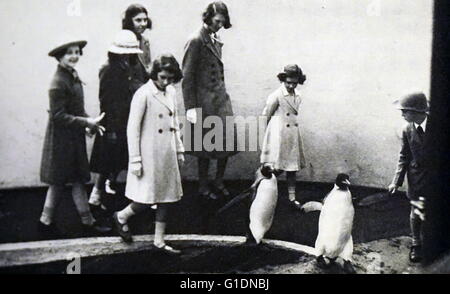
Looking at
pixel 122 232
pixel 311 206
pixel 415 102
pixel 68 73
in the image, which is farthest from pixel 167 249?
pixel 415 102

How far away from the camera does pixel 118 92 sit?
396 centimetres

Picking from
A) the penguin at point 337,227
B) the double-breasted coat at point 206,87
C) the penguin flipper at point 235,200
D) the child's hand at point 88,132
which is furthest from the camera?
the penguin flipper at point 235,200

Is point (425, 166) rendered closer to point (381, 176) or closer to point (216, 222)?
point (381, 176)

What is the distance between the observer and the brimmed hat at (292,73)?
4184 millimetres

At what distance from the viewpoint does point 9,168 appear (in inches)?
159

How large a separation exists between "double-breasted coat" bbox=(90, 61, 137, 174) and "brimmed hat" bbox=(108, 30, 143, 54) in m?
0.09

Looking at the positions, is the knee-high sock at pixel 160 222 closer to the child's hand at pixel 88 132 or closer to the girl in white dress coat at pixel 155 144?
the girl in white dress coat at pixel 155 144

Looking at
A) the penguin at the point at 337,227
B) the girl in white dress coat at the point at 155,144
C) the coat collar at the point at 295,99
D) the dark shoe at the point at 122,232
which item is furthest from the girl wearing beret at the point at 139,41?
the penguin at the point at 337,227

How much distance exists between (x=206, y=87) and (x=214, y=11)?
53cm

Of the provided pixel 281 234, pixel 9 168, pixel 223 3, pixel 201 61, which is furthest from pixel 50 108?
pixel 281 234

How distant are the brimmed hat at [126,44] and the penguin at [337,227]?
5.43 feet

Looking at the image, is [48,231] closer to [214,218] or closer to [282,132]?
[214,218]

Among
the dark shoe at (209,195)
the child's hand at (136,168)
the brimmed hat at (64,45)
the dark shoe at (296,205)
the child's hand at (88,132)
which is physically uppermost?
the brimmed hat at (64,45)

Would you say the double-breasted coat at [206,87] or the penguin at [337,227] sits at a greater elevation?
the double-breasted coat at [206,87]
